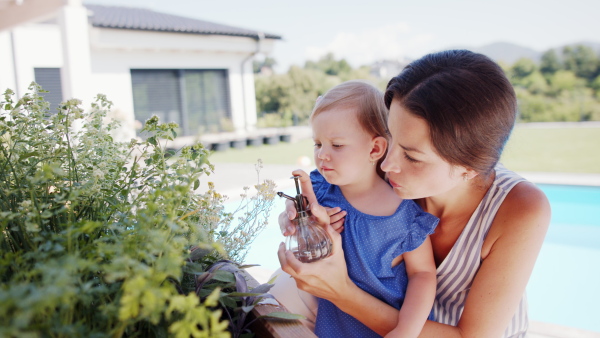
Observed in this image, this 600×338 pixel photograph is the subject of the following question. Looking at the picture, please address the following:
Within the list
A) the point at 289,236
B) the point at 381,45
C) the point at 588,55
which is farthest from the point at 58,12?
the point at 381,45

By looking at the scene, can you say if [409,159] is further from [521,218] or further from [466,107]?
[521,218]

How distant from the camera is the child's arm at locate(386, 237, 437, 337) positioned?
4.37ft

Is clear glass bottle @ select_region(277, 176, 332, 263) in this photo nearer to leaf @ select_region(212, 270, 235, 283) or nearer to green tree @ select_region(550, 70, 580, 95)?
leaf @ select_region(212, 270, 235, 283)

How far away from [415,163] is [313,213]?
33cm

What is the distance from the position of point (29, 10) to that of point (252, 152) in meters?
7.39

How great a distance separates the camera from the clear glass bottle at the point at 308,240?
131 centimetres

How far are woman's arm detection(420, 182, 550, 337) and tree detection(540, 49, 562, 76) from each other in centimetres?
3091

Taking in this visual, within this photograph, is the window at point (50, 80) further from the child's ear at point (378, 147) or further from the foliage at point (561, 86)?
the foliage at point (561, 86)

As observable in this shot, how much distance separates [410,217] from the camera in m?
1.58

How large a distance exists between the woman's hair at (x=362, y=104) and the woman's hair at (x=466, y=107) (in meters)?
0.26

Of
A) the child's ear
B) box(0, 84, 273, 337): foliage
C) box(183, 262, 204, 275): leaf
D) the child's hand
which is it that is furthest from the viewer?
the child's ear

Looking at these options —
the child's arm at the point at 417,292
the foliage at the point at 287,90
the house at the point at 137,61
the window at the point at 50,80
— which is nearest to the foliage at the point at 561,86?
the foliage at the point at 287,90

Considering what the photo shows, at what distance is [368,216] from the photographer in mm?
1612

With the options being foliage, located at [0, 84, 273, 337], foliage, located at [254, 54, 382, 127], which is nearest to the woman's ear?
foliage, located at [0, 84, 273, 337]
